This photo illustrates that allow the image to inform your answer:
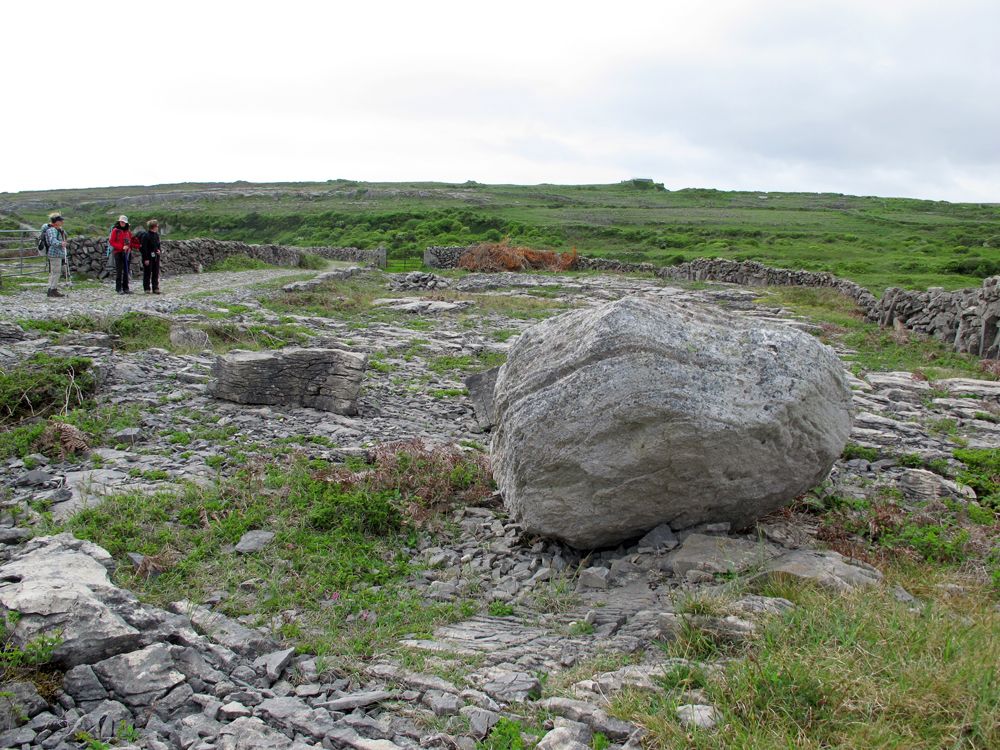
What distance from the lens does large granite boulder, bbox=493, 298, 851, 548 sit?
6.25 m

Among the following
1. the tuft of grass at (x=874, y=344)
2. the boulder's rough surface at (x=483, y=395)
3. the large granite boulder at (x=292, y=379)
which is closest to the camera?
the boulder's rough surface at (x=483, y=395)

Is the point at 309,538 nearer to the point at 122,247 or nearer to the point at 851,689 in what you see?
the point at 851,689

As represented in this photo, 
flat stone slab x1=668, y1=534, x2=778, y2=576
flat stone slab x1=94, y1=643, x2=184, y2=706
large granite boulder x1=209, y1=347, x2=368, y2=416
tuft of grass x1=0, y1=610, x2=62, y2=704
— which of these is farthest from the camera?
large granite boulder x1=209, y1=347, x2=368, y2=416

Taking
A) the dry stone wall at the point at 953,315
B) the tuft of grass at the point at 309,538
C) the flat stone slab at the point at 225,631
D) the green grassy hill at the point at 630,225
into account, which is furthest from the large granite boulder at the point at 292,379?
the green grassy hill at the point at 630,225

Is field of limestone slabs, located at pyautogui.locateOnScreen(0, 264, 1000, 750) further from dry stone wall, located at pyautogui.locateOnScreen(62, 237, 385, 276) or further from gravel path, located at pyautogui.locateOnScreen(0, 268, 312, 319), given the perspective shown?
dry stone wall, located at pyautogui.locateOnScreen(62, 237, 385, 276)

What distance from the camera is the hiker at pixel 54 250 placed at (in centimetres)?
2031

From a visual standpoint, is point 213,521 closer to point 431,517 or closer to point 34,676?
point 431,517

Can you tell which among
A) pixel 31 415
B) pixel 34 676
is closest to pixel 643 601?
pixel 34 676

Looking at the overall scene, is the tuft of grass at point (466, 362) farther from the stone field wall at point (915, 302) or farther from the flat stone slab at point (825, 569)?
the stone field wall at point (915, 302)

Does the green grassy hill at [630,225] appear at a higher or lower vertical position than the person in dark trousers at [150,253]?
higher

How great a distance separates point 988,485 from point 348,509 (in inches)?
283

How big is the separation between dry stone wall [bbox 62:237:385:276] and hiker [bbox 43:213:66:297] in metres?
5.25

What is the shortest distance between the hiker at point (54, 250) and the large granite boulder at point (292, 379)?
12.4 m

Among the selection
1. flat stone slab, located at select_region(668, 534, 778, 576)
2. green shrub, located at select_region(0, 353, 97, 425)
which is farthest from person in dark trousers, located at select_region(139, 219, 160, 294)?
flat stone slab, located at select_region(668, 534, 778, 576)
